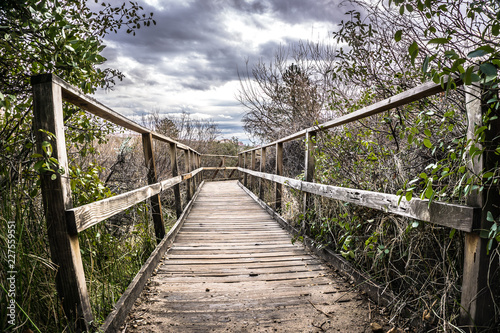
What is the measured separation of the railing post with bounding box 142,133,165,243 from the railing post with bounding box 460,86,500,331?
283 cm

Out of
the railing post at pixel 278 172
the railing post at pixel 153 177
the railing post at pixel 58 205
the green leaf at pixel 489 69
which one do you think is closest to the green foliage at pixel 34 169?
the railing post at pixel 58 205

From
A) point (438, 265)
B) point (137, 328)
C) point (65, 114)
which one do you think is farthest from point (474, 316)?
point (65, 114)

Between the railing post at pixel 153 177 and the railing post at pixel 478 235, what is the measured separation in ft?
9.29

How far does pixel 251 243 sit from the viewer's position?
13.4 feet

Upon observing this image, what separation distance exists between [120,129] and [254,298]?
2.58 m

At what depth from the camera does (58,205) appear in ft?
4.89

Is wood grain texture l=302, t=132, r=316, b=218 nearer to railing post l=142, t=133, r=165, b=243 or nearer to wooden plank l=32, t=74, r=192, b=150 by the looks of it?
railing post l=142, t=133, r=165, b=243

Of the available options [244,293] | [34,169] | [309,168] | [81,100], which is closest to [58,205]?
[34,169]

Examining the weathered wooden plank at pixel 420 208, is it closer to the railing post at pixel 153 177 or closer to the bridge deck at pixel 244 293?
the bridge deck at pixel 244 293

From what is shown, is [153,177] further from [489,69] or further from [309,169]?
[489,69]

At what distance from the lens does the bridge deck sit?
2.01m

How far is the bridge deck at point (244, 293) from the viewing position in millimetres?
2008

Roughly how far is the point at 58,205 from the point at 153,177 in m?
1.82

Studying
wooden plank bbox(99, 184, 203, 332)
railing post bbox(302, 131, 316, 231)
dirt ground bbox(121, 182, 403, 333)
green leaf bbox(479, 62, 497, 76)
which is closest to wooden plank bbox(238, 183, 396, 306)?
dirt ground bbox(121, 182, 403, 333)
